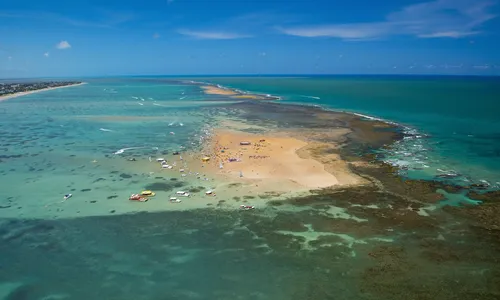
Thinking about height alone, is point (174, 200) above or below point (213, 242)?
above

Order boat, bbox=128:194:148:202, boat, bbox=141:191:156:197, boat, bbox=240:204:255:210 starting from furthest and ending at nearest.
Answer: boat, bbox=141:191:156:197, boat, bbox=128:194:148:202, boat, bbox=240:204:255:210

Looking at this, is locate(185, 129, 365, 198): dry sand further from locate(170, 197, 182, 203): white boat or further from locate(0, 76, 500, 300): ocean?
locate(170, 197, 182, 203): white boat

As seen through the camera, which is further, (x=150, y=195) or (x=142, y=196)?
(x=150, y=195)

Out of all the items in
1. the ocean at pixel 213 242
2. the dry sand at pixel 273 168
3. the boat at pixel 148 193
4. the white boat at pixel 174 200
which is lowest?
the ocean at pixel 213 242

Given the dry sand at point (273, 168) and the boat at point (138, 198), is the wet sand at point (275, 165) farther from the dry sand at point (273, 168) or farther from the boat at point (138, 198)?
the boat at point (138, 198)

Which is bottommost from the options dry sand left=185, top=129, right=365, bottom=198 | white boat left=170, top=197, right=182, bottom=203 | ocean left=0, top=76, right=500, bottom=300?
ocean left=0, top=76, right=500, bottom=300

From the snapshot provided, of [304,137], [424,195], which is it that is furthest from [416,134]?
[424,195]

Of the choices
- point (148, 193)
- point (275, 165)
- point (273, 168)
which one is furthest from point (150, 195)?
point (275, 165)

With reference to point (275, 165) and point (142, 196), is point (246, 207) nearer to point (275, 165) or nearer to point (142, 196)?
point (142, 196)

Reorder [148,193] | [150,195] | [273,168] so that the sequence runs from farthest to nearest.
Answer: [273,168] → [148,193] → [150,195]

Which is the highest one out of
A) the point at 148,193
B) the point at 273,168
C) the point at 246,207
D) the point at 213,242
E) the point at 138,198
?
the point at 273,168

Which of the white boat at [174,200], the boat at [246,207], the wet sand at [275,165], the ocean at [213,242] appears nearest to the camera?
the ocean at [213,242]

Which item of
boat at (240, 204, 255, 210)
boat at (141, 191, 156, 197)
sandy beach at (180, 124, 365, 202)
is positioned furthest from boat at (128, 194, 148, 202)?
boat at (240, 204, 255, 210)

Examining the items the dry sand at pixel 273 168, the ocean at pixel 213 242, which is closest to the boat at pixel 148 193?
the ocean at pixel 213 242
